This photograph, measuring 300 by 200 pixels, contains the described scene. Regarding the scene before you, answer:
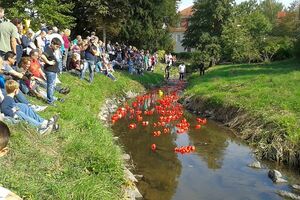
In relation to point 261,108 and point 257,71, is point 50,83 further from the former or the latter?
point 257,71

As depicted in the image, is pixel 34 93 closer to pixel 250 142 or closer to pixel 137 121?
pixel 137 121

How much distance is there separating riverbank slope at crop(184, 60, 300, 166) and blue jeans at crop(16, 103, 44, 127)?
22.7 ft

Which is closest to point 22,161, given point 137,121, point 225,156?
point 225,156

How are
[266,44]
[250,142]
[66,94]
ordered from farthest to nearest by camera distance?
[266,44] → [66,94] → [250,142]

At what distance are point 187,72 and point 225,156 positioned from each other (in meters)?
35.8

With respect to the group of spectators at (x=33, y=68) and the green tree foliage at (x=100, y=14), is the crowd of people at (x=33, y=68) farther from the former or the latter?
the green tree foliage at (x=100, y=14)

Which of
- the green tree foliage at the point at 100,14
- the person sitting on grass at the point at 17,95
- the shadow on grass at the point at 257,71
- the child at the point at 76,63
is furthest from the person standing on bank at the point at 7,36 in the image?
the green tree foliage at the point at 100,14

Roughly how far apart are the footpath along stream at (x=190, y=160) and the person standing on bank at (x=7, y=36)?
4.65 meters

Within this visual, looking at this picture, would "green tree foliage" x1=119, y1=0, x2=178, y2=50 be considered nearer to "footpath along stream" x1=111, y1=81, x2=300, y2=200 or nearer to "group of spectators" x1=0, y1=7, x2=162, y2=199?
"group of spectators" x1=0, y1=7, x2=162, y2=199

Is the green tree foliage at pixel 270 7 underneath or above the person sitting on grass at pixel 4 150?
above

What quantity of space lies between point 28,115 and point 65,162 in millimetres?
2005

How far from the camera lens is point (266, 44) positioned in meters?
45.0

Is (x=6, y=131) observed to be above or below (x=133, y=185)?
above

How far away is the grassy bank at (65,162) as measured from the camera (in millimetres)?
7121
